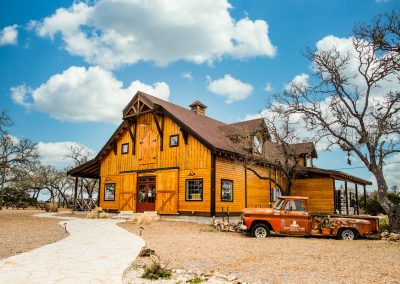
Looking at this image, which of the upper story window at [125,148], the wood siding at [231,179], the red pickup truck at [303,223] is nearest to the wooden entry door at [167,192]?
the wood siding at [231,179]

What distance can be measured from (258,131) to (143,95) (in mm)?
8707

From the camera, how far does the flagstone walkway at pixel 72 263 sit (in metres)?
6.51

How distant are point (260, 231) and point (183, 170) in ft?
29.3

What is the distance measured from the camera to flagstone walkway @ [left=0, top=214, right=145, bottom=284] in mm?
6512

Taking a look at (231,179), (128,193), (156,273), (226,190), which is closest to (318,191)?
(231,179)

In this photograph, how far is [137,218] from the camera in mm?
→ 20609

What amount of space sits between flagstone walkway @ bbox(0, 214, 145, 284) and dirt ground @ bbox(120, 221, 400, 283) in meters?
1.22

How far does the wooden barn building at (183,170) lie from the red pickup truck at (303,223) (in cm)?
577

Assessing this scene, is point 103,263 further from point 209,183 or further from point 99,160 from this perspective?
point 99,160

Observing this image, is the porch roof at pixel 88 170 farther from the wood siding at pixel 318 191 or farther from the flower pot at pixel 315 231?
the flower pot at pixel 315 231

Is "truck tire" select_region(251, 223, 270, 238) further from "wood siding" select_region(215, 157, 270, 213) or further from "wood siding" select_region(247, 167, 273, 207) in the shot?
"wood siding" select_region(247, 167, 273, 207)

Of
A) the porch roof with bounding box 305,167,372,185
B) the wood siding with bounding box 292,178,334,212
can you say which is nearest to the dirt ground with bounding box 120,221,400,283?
the porch roof with bounding box 305,167,372,185

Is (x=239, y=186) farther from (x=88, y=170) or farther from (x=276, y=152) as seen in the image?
(x=88, y=170)

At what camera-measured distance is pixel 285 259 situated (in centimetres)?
948
